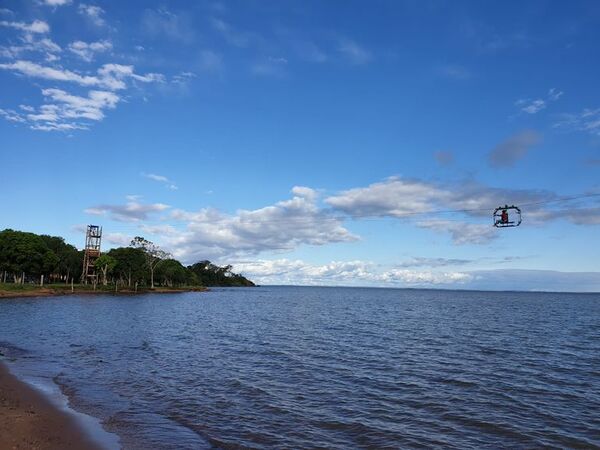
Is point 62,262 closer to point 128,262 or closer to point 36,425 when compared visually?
point 128,262

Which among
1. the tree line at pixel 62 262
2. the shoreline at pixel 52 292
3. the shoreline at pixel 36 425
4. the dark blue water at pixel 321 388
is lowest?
the dark blue water at pixel 321 388

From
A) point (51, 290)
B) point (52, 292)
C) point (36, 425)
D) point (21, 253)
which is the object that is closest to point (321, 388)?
point (36, 425)

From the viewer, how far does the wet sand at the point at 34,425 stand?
1266cm

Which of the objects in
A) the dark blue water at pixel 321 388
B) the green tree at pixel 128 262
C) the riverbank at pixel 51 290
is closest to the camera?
the dark blue water at pixel 321 388

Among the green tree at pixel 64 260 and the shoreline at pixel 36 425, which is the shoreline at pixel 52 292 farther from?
the shoreline at pixel 36 425

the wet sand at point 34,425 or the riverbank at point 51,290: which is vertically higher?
the riverbank at point 51,290

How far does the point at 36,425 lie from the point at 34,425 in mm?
59

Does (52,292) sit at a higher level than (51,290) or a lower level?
lower

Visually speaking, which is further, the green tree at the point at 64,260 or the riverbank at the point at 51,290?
the green tree at the point at 64,260

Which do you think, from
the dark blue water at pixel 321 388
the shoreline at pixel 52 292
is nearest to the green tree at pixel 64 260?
the shoreline at pixel 52 292

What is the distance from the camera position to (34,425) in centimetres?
1432

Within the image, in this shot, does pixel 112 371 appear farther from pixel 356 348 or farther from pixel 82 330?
pixel 82 330

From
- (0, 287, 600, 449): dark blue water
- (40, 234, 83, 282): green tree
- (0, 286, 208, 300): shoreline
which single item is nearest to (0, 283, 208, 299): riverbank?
(0, 286, 208, 300): shoreline

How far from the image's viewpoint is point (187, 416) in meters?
17.2
